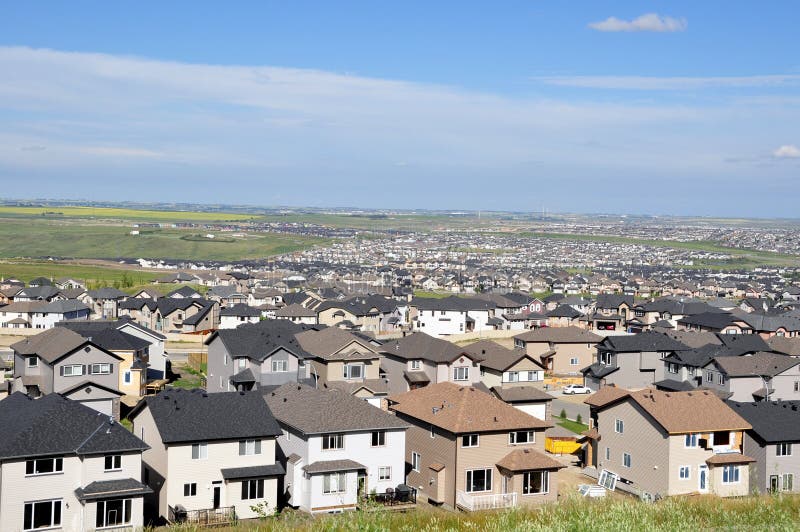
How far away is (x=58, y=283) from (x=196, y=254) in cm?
8339

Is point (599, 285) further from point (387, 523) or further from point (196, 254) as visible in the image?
point (387, 523)

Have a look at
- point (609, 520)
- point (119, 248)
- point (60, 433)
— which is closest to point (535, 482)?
point (609, 520)

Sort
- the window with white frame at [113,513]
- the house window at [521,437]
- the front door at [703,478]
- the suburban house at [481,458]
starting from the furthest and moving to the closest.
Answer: the front door at [703,478]
the house window at [521,437]
the suburban house at [481,458]
the window with white frame at [113,513]

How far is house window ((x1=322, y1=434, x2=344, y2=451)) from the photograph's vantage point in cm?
2388

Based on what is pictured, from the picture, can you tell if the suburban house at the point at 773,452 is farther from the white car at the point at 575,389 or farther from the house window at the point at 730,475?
the white car at the point at 575,389

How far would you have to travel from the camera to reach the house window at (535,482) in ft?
81.7

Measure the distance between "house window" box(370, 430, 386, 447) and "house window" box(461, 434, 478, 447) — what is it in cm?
224

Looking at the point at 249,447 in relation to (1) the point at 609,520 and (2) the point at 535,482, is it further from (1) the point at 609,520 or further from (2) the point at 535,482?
(1) the point at 609,520

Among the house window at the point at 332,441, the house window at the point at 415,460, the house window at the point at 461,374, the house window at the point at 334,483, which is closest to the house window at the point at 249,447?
the house window at the point at 332,441

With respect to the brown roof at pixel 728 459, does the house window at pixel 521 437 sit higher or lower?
higher

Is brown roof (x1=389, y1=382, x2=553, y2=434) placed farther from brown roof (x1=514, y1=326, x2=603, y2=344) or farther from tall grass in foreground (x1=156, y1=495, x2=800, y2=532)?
brown roof (x1=514, y1=326, x2=603, y2=344)

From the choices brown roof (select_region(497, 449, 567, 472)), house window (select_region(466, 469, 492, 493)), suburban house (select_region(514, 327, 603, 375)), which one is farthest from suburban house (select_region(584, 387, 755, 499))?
suburban house (select_region(514, 327, 603, 375))

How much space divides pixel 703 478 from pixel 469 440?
24.4 feet

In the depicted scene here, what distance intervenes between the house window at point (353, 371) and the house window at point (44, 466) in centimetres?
1733
